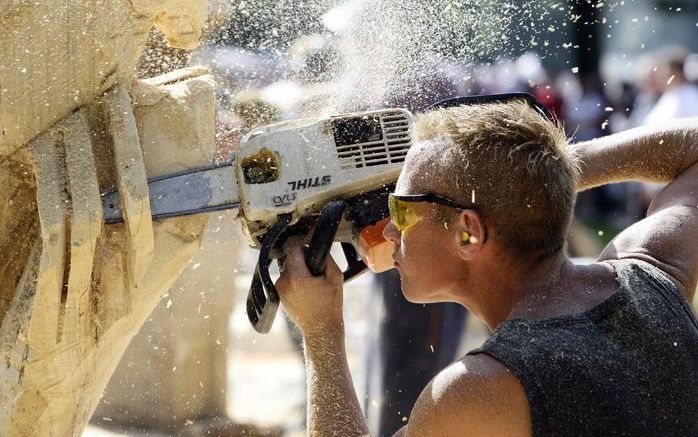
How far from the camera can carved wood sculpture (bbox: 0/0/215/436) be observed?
1903mm

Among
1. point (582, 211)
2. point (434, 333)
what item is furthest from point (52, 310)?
point (582, 211)

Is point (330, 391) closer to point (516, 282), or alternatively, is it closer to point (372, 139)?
point (516, 282)

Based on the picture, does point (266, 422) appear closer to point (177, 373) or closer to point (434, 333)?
point (177, 373)

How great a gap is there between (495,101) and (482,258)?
1.22 ft

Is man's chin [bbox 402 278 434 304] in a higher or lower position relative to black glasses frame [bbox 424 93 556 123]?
lower

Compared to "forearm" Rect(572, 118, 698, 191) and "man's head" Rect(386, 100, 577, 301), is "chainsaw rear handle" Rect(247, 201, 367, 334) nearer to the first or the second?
"man's head" Rect(386, 100, 577, 301)

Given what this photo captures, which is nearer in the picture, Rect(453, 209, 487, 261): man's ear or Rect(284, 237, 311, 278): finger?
Rect(453, 209, 487, 261): man's ear

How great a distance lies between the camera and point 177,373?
411 centimetres

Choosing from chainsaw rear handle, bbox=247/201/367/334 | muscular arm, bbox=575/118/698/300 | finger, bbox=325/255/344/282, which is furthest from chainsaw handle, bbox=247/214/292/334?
muscular arm, bbox=575/118/698/300

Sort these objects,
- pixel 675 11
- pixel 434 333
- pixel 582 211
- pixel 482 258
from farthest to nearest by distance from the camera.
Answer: pixel 675 11 → pixel 582 211 → pixel 434 333 → pixel 482 258

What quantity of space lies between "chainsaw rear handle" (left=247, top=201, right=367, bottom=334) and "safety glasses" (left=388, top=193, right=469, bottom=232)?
0.60 ft

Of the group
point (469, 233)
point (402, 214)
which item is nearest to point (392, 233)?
point (402, 214)

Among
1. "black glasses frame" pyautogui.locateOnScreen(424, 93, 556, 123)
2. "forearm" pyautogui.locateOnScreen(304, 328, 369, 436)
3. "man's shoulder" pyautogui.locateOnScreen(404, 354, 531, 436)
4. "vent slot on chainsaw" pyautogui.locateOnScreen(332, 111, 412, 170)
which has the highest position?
"black glasses frame" pyautogui.locateOnScreen(424, 93, 556, 123)

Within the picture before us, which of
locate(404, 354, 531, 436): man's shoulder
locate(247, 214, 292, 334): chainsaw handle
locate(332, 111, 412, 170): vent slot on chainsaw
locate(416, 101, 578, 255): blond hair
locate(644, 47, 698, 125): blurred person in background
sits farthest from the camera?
locate(644, 47, 698, 125): blurred person in background
